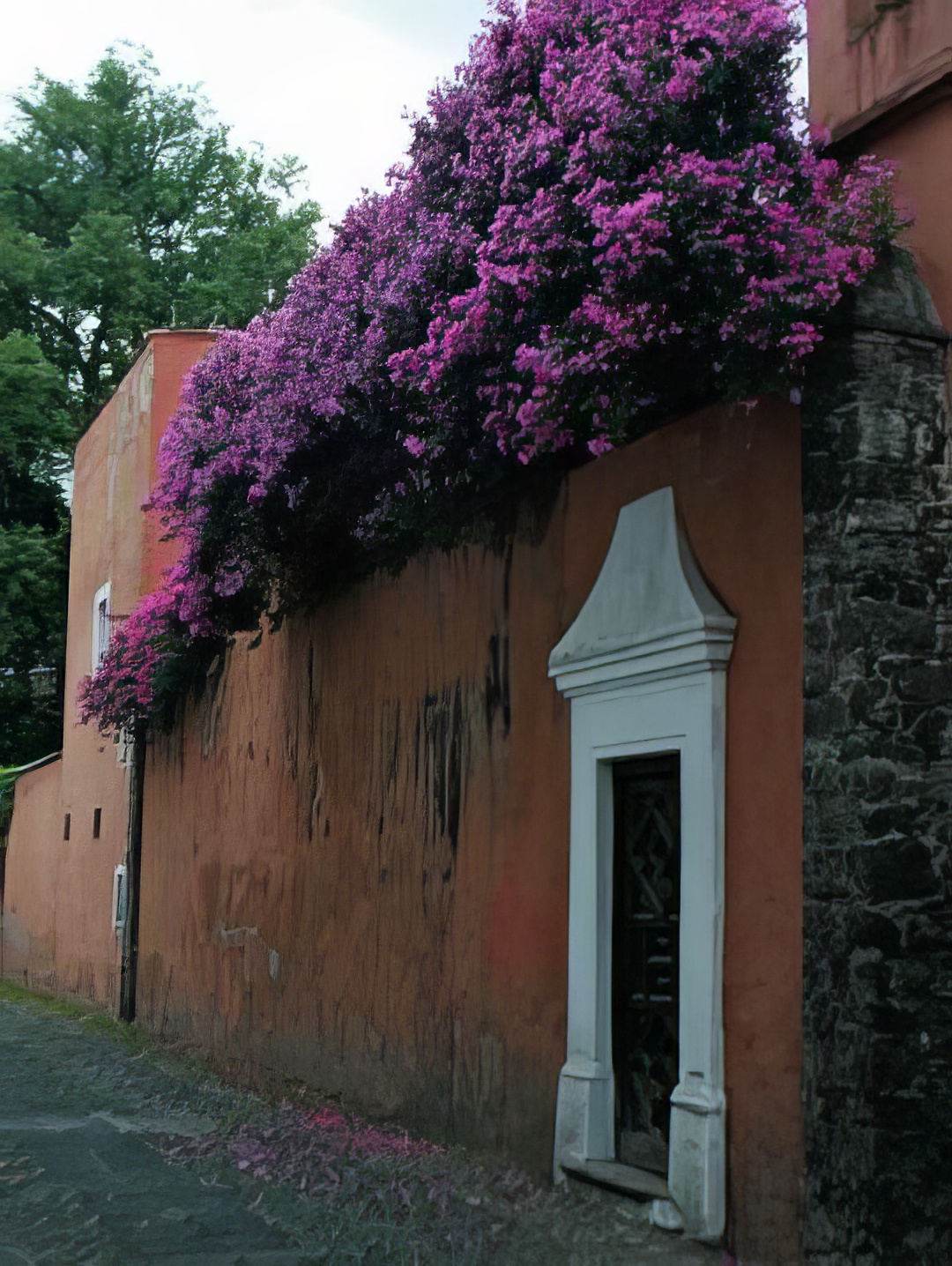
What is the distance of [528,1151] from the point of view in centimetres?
713

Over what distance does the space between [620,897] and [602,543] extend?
1526mm

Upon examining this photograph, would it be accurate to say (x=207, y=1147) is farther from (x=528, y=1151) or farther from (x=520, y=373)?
(x=520, y=373)

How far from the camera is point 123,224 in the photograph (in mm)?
28875

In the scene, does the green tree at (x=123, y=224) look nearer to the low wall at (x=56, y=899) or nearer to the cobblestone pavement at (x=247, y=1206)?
the low wall at (x=56, y=899)

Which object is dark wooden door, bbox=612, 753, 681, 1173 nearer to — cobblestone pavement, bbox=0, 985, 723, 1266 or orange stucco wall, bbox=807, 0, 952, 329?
cobblestone pavement, bbox=0, 985, 723, 1266

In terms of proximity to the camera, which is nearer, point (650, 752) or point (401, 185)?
point (650, 752)

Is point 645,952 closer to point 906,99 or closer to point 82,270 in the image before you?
point 906,99

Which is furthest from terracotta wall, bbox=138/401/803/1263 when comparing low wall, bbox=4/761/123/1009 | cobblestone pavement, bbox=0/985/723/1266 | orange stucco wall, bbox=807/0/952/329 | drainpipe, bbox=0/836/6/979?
drainpipe, bbox=0/836/6/979

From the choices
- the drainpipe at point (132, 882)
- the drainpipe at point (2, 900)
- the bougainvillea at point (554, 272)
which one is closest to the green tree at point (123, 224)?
the drainpipe at point (2, 900)

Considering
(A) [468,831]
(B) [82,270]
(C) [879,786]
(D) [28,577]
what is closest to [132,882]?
(A) [468,831]

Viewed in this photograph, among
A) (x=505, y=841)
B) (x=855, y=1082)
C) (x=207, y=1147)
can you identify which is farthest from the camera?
(x=207, y=1147)

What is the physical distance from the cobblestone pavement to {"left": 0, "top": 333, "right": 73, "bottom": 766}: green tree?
15.8 meters

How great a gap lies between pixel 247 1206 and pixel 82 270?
2394 cm

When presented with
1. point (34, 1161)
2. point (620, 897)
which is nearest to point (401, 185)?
point (620, 897)
